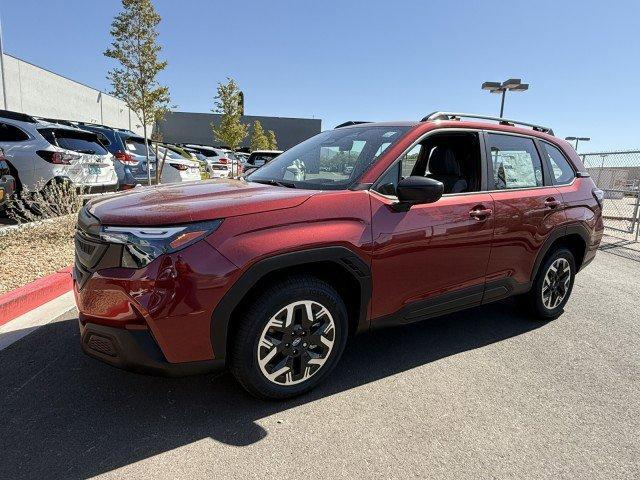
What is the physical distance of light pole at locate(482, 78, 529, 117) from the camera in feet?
55.8

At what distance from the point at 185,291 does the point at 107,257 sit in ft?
1.57

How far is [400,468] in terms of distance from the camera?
7.23 ft

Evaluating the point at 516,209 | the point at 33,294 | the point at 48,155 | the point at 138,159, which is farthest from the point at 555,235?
the point at 138,159

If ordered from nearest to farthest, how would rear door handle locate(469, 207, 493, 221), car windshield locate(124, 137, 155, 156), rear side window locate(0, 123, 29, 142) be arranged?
rear door handle locate(469, 207, 493, 221) < rear side window locate(0, 123, 29, 142) < car windshield locate(124, 137, 155, 156)

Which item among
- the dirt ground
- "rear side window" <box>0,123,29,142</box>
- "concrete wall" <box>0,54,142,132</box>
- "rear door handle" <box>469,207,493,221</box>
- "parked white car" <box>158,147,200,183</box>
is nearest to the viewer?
"rear door handle" <box>469,207,493,221</box>

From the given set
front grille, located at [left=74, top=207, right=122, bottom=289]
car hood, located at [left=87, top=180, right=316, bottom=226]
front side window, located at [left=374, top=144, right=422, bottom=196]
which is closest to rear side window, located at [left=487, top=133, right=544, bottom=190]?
front side window, located at [left=374, top=144, right=422, bottom=196]

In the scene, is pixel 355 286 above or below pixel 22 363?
above

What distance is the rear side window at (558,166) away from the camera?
13.6 ft

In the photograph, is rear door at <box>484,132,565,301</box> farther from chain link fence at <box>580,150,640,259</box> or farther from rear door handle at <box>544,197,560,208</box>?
chain link fence at <box>580,150,640,259</box>

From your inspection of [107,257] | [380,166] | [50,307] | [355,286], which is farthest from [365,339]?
[50,307]

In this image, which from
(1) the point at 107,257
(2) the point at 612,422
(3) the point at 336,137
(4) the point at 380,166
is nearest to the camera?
(1) the point at 107,257

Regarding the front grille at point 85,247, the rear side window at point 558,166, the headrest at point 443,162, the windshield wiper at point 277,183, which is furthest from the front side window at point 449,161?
the front grille at point 85,247

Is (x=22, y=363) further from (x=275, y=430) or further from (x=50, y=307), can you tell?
(x=275, y=430)

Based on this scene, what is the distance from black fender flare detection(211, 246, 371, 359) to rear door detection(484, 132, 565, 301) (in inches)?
57.0
